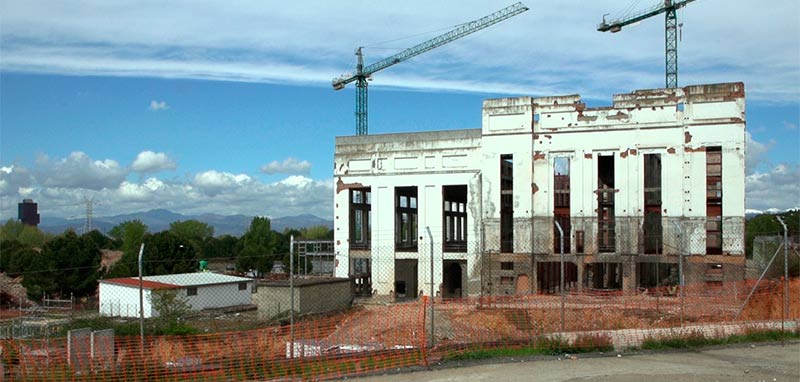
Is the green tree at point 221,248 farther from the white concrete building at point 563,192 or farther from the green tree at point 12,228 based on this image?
the white concrete building at point 563,192

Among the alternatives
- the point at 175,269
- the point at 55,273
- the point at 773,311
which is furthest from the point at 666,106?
the point at 55,273

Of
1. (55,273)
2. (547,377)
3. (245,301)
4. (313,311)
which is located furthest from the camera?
(55,273)

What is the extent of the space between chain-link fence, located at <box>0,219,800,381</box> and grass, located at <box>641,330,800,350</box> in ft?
0.46

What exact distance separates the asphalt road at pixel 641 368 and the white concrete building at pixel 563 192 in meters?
18.4

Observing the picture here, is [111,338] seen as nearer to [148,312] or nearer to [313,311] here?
[313,311]

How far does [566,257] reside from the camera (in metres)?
37.8

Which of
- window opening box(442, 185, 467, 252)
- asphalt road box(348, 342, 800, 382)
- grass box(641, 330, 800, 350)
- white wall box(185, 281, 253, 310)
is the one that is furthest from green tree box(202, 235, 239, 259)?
asphalt road box(348, 342, 800, 382)

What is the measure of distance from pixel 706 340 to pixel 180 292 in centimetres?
3291

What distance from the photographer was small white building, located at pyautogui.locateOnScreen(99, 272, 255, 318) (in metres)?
42.4

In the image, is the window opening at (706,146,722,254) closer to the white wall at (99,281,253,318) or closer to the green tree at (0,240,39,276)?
the white wall at (99,281,253,318)

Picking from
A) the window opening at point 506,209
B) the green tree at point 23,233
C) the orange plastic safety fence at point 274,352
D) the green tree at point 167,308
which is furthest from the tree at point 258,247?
the orange plastic safety fence at point 274,352

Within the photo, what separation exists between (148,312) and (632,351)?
34393 millimetres

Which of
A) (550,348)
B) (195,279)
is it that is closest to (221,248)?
(195,279)

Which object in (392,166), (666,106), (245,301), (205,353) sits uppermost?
(666,106)
